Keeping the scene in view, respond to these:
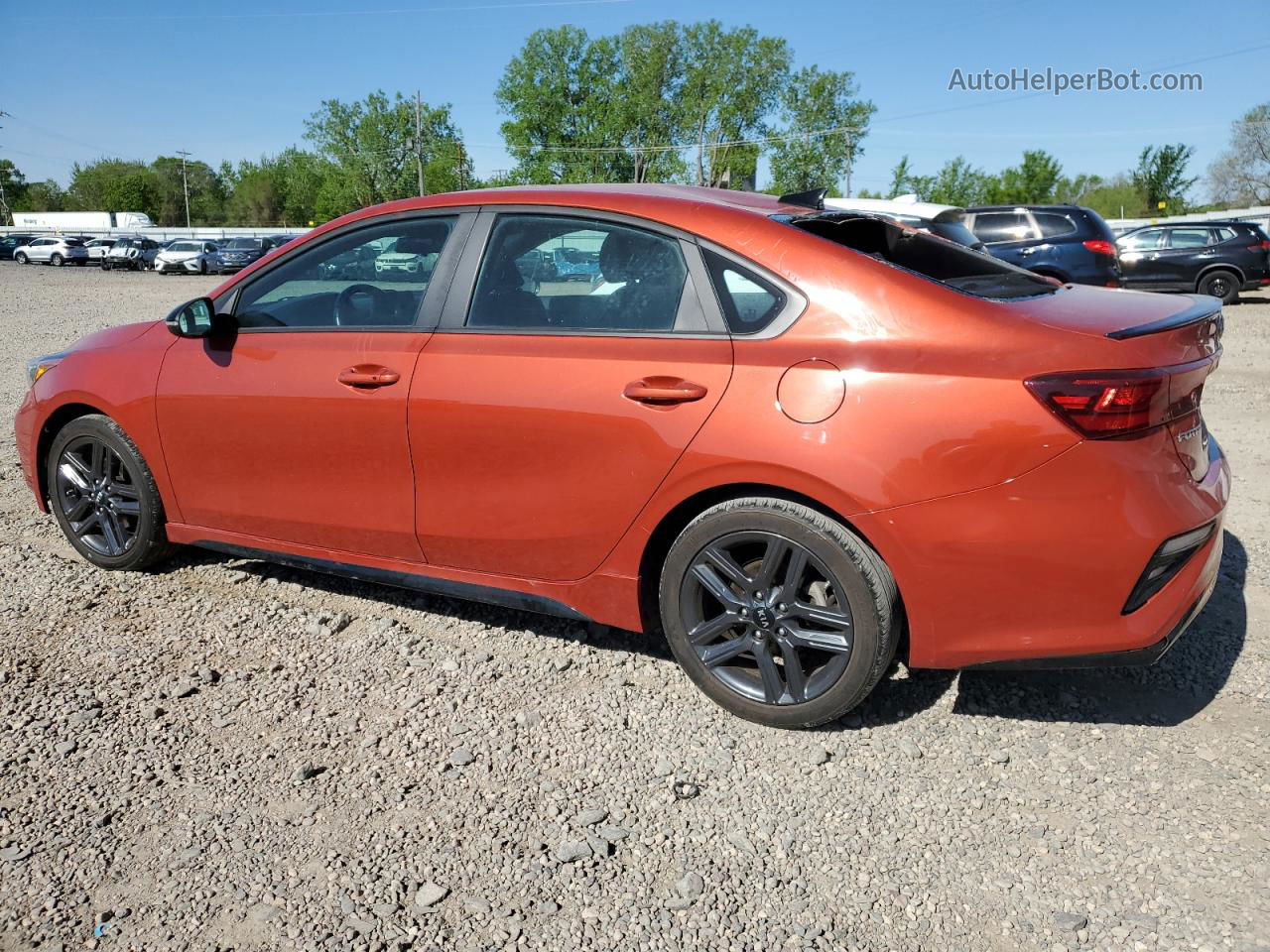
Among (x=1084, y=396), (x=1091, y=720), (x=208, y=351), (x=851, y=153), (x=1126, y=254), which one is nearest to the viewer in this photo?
(x=1084, y=396)

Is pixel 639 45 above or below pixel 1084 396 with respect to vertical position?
above

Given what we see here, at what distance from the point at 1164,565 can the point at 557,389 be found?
5.97 ft

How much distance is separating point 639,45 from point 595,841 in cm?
9262

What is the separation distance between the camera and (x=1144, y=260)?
18859 millimetres

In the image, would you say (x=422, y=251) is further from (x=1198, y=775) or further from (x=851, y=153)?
(x=851, y=153)

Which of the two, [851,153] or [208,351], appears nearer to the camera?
[208,351]

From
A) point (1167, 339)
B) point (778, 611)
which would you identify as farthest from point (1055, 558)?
point (778, 611)

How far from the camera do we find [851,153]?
8625 centimetres

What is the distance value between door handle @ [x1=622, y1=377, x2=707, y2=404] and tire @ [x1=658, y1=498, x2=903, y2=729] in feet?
1.14

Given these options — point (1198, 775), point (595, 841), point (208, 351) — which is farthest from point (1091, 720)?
point (208, 351)

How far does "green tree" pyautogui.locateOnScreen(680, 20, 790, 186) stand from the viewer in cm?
8694

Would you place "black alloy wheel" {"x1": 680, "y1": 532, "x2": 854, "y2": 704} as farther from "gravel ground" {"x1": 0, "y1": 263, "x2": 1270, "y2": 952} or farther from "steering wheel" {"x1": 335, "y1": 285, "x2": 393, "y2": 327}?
"steering wheel" {"x1": 335, "y1": 285, "x2": 393, "y2": 327}

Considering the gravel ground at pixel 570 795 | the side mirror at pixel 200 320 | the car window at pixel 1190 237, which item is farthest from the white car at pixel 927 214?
the side mirror at pixel 200 320

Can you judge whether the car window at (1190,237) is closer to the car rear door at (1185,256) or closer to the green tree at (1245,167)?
the car rear door at (1185,256)
